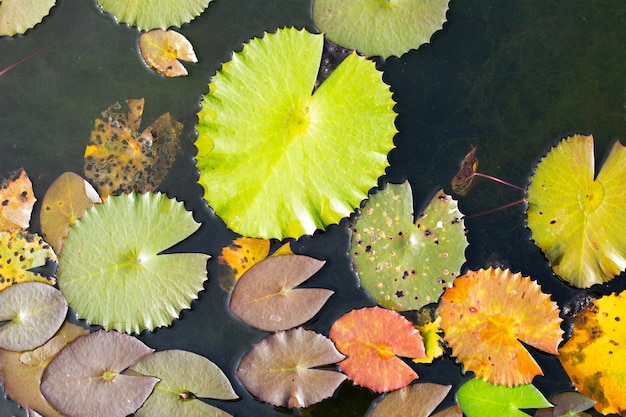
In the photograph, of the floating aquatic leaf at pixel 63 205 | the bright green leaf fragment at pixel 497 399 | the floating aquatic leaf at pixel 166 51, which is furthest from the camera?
the floating aquatic leaf at pixel 166 51

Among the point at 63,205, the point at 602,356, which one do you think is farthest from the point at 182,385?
the point at 602,356

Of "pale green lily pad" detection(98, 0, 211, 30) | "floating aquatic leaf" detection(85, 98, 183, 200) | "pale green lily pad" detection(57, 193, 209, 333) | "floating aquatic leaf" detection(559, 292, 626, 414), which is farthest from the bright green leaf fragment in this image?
"pale green lily pad" detection(98, 0, 211, 30)

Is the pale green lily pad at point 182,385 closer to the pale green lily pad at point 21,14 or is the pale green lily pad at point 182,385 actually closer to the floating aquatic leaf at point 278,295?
the floating aquatic leaf at point 278,295

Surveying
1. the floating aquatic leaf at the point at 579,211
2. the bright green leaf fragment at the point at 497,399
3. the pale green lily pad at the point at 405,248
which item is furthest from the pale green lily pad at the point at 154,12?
the bright green leaf fragment at the point at 497,399

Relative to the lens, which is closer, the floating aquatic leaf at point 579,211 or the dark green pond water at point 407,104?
the floating aquatic leaf at point 579,211

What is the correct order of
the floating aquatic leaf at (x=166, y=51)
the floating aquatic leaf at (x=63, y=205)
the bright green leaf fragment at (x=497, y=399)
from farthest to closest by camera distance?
the floating aquatic leaf at (x=166, y=51) < the floating aquatic leaf at (x=63, y=205) < the bright green leaf fragment at (x=497, y=399)

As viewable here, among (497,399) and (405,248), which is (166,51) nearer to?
(405,248)

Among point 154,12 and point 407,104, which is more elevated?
point 154,12
